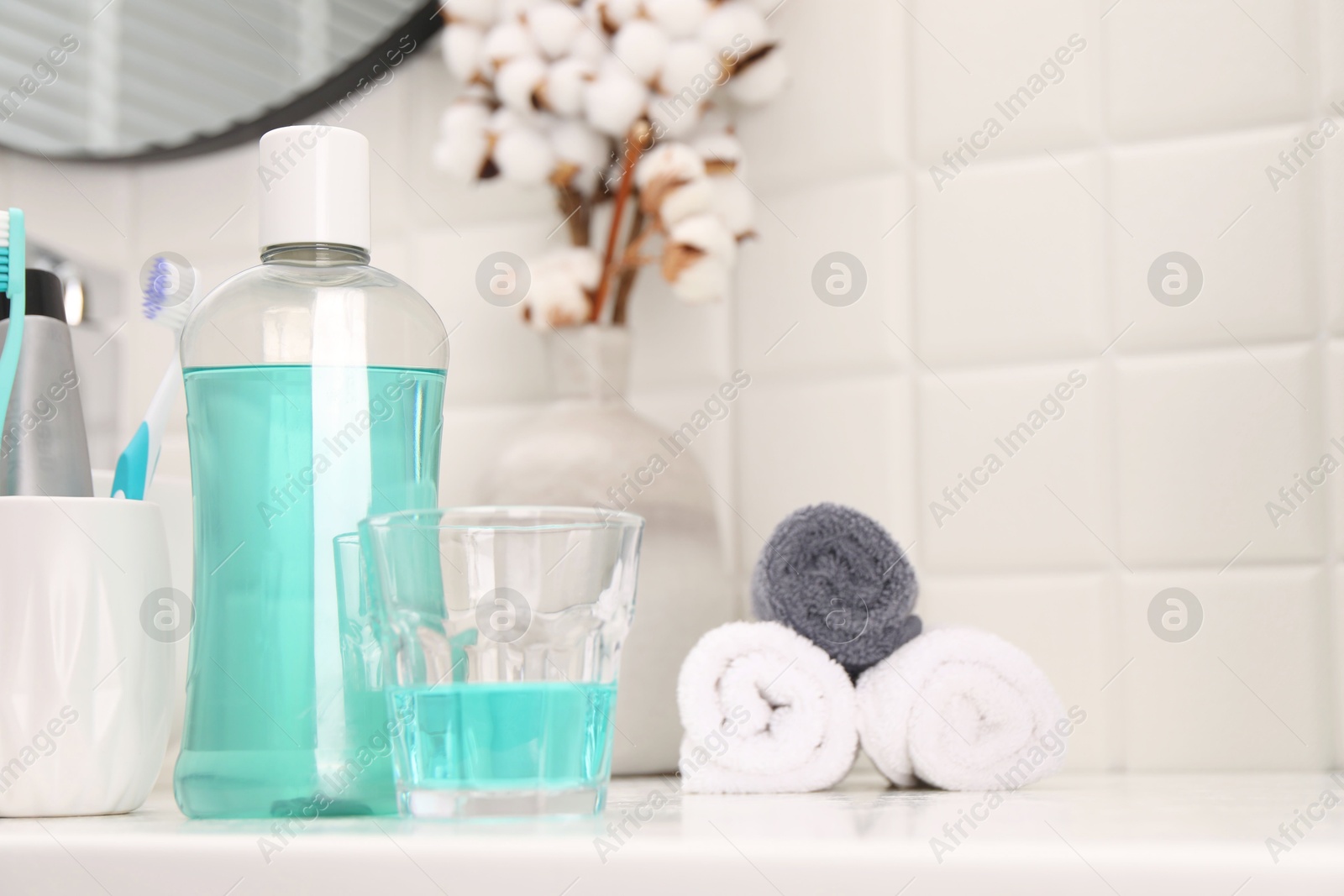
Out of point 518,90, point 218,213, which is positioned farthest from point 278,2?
point 518,90

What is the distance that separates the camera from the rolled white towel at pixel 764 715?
535 millimetres

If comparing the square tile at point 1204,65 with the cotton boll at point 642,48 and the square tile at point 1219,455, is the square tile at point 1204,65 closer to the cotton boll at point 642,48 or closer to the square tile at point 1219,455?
the square tile at point 1219,455

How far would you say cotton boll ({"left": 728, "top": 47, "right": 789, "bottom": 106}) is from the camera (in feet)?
2.61

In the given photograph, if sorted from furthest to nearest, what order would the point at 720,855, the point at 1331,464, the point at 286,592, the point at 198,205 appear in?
the point at 198,205, the point at 1331,464, the point at 286,592, the point at 720,855

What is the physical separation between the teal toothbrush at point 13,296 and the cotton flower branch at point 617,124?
0.32 metres

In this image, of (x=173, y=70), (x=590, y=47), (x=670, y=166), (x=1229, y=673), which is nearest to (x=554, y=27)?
(x=590, y=47)

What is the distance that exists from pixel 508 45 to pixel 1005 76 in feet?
1.08

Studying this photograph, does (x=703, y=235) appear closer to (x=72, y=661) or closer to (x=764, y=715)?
(x=764, y=715)

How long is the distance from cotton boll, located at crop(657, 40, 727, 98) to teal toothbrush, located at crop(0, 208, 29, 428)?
0.41 meters

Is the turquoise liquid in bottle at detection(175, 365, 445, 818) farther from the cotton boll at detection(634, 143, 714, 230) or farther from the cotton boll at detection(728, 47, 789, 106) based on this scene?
the cotton boll at detection(728, 47, 789, 106)

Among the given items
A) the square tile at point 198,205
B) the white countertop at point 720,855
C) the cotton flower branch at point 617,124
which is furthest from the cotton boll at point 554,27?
the white countertop at point 720,855

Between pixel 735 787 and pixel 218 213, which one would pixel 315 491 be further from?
pixel 218 213

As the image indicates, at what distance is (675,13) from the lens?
2.52 feet

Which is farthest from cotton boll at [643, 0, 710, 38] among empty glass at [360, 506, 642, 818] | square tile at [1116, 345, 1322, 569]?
empty glass at [360, 506, 642, 818]
